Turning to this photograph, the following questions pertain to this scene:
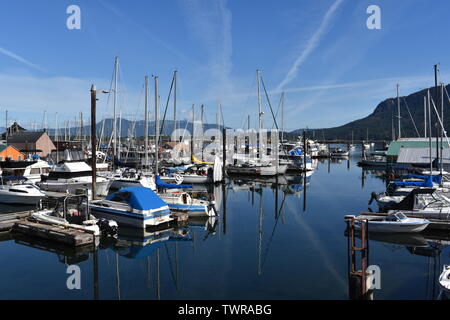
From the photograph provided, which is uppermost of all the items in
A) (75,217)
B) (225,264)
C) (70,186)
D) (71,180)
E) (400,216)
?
(71,180)

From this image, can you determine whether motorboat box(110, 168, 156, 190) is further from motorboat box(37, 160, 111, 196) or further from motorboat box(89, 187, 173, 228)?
motorboat box(89, 187, 173, 228)

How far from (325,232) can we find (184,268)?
35.1 ft

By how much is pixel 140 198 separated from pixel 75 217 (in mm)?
3882

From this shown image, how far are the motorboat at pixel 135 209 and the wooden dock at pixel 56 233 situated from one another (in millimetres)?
3447

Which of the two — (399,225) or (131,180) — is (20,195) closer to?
(131,180)

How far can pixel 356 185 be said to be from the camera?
48.8 metres

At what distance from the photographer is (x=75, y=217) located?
21.1 metres

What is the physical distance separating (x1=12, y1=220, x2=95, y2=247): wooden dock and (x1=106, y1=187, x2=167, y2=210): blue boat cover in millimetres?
3839

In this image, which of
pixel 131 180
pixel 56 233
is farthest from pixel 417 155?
pixel 56 233

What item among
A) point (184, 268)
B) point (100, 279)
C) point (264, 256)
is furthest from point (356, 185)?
point (100, 279)
